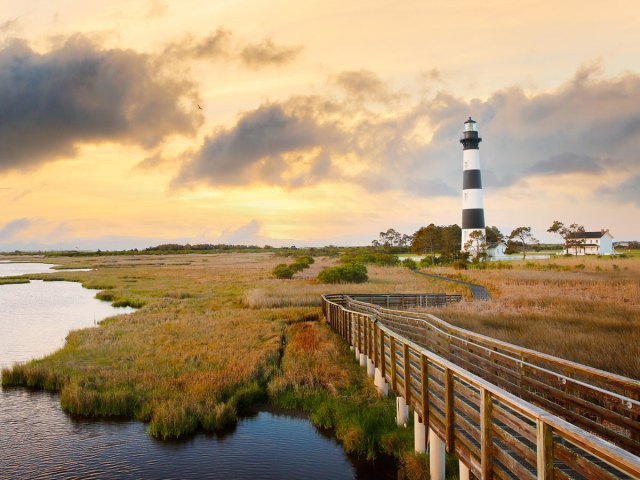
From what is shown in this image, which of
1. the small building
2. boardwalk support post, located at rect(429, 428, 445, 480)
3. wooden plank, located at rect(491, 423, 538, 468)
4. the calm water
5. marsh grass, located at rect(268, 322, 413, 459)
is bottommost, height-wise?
the calm water

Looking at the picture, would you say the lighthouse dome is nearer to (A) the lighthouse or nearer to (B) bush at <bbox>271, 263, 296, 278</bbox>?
(A) the lighthouse

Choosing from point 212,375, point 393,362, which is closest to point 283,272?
point 212,375

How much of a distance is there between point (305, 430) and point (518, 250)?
393ft

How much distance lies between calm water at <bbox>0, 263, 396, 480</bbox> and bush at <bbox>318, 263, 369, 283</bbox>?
33462 millimetres

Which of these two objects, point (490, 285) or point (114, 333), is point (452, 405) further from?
point (490, 285)

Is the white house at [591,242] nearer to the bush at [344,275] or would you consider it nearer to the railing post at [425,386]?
the bush at [344,275]

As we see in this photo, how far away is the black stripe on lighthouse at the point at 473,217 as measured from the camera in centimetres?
6794

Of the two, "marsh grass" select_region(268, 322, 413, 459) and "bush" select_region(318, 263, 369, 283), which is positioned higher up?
"bush" select_region(318, 263, 369, 283)

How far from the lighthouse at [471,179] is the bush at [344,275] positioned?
76.7ft

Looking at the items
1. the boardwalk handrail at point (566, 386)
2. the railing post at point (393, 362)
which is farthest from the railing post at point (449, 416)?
the railing post at point (393, 362)

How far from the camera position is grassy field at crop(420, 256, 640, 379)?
13.2 m

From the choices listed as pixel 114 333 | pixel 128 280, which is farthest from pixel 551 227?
pixel 114 333

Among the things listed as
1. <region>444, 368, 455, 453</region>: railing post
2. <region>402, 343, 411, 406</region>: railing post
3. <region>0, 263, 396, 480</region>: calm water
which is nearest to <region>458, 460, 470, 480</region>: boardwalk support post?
<region>444, 368, 455, 453</region>: railing post

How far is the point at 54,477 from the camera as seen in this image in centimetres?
1051
